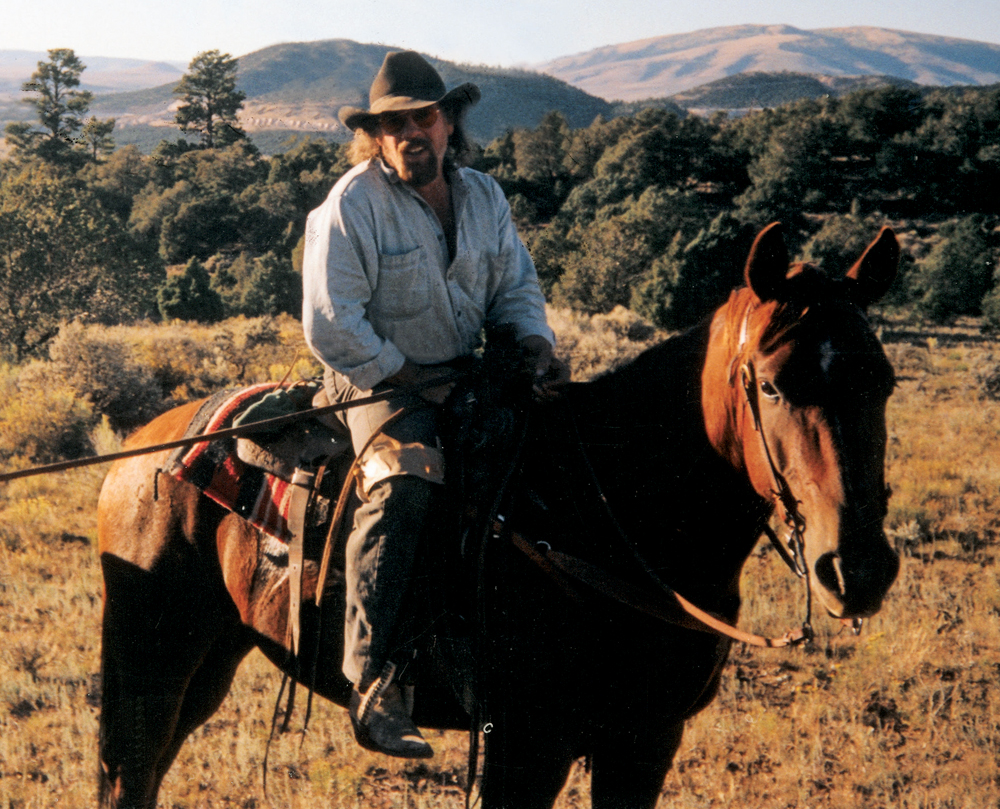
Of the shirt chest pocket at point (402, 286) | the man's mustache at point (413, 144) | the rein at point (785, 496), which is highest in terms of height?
the man's mustache at point (413, 144)

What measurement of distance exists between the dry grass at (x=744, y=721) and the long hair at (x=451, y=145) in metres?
2.89

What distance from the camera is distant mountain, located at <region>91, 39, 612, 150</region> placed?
68750 mm

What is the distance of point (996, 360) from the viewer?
599 inches

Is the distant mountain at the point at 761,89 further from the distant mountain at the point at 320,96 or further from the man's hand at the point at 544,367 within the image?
the man's hand at the point at 544,367

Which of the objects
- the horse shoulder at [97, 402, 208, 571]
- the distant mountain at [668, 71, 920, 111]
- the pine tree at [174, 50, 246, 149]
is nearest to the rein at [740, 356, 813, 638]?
the horse shoulder at [97, 402, 208, 571]

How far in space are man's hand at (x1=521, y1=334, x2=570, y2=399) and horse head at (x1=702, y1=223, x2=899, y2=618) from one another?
2.81ft

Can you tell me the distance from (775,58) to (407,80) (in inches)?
4772

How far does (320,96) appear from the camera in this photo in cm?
6850

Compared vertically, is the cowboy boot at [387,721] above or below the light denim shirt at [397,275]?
below

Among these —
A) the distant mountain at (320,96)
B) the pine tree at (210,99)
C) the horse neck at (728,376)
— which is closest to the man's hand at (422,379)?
the horse neck at (728,376)

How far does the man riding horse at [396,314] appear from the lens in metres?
2.55

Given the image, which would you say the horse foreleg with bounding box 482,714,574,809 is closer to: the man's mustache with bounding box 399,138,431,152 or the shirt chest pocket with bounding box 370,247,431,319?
the shirt chest pocket with bounding box 370,247,431,319

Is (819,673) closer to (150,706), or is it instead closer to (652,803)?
(652,803)

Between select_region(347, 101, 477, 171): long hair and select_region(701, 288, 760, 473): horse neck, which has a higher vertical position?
select_region(347, 101, 477, 171): long hair
